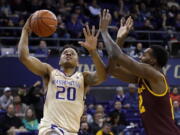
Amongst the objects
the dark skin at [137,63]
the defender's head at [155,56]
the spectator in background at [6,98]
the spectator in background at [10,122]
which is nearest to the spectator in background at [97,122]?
the spectator in background at [10,122]

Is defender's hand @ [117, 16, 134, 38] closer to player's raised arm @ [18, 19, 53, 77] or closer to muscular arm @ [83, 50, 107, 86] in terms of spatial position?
muscular arm @ [83, 50, 107, 86]

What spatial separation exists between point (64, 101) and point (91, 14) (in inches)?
498

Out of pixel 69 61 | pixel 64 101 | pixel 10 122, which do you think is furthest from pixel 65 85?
pixel 10 122

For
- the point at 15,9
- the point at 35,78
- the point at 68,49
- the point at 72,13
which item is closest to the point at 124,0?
the point at 72,13

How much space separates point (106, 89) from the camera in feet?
55.0

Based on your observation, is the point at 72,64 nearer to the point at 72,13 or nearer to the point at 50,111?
the point at 50,111

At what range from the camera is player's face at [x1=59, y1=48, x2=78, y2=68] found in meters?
7.00

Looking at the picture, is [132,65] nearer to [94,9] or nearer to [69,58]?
[69,58]

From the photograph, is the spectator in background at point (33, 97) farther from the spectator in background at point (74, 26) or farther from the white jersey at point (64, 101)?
the white jersey at point (64, 101)

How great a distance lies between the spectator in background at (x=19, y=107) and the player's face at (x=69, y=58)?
6.90 m

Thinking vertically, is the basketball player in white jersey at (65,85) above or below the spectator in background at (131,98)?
above

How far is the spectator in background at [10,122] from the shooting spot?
12.3 m


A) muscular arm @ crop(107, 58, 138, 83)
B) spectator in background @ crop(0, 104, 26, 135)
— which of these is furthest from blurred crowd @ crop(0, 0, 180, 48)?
muscular arm @ crop(107, 58, 138, 83)

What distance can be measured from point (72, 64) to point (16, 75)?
8.96 meters
